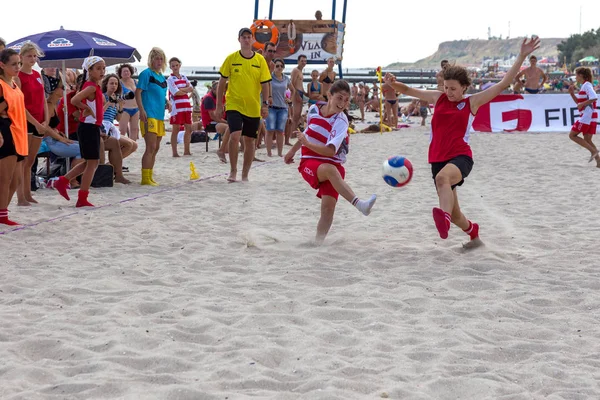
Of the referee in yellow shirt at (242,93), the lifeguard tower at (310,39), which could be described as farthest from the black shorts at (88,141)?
the lifeguard tower at (310,39)

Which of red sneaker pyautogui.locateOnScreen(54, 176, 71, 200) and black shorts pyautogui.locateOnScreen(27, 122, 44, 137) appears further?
red sneaker pyautogui.locateOnScreen(54, 176, 71, 200)

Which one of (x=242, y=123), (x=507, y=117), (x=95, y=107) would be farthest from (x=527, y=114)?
(x=95, y=107)

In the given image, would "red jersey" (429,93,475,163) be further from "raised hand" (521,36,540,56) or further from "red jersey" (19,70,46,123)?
"red jersey" (19,70,46,123)

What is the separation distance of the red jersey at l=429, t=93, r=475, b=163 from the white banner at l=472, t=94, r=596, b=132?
44.8 feet

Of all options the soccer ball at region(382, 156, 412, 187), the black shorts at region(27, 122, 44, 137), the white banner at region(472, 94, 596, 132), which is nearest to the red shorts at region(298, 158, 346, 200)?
the soccer ball at region(382, 156, 412, 187)

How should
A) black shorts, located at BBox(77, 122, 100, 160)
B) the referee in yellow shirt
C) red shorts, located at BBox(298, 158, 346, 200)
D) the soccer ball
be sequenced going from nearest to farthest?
the soccer ball → red shorts, located at BBox(298, 158, 346, 200) → black shorts, located at BBox(77, 122, 100, 160) → the referee in yellow shirt

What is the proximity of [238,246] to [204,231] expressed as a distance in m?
0.69

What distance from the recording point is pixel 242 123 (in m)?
9.73

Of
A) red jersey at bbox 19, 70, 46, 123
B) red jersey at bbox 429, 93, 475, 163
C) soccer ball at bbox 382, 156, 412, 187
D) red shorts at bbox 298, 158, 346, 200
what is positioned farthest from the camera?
red jersey at bbox 19, 70, 46, 123

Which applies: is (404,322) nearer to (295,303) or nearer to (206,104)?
(295,303)

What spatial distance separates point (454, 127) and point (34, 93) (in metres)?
4.20

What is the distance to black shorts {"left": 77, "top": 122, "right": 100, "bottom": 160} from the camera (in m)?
7.89

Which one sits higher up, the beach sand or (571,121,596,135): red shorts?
(571,121,596,135): red shorts

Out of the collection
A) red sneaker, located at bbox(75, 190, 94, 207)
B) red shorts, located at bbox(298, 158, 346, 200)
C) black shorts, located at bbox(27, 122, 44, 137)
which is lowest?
red sneaker, located at bbox(75, 190, 94, 207)
